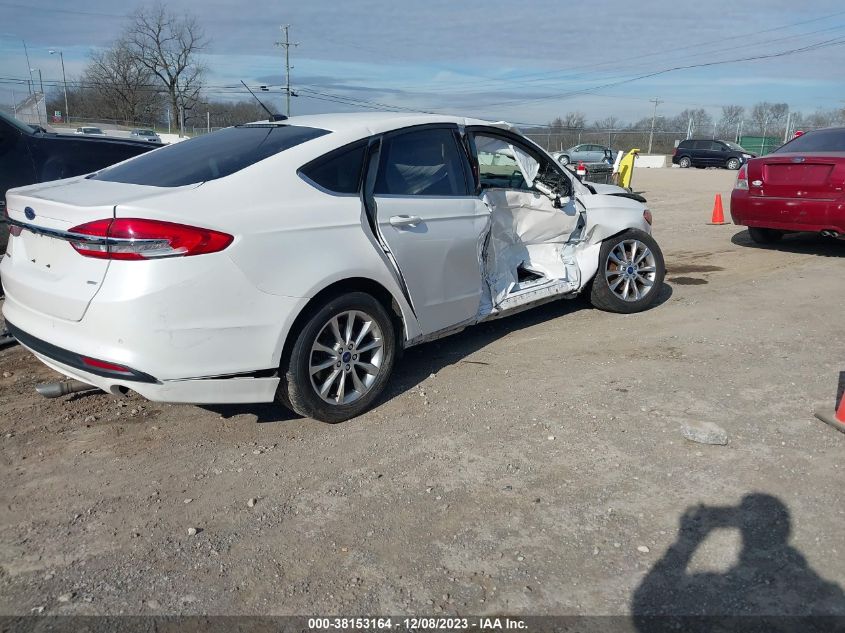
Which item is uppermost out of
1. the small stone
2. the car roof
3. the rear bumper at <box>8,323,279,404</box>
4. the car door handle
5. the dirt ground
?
the car roof

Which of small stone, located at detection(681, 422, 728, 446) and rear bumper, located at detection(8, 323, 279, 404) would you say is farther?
small stone, located at detection(681, 422, 728, 446)

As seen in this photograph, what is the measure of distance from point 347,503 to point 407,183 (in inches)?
82.2

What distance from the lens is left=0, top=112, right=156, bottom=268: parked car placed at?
6191 mm

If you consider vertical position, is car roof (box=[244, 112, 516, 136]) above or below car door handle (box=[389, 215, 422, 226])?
above

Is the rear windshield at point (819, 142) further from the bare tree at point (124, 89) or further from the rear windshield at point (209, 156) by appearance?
the bare tree at point (124, 89)

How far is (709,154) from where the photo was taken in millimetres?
39938

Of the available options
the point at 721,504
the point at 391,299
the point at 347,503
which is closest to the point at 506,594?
the point at 347,503

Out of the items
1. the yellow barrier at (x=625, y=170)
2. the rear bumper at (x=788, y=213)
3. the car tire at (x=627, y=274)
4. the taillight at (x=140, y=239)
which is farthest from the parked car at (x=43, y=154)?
the yellow barrier at (x=625, y=170)

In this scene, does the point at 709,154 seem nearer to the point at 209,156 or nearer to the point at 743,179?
the point at 743,179

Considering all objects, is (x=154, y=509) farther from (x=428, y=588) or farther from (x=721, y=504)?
(x=721, y=504)

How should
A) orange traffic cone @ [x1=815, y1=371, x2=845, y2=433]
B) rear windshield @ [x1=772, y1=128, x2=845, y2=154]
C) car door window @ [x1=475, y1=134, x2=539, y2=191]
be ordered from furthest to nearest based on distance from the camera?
rear windshield @ [x1=772, y1=128, x2=845, y2=154], car door window @ [x1=475, y1=134, x2=539, y2=191], orange traffic cone @ [x1=815, y1=371, x2=845, y2=433]

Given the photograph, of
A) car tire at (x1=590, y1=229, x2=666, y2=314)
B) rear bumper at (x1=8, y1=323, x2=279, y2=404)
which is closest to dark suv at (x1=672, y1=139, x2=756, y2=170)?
car tire at (x1=590, y1=229, x2=666, y2=314)

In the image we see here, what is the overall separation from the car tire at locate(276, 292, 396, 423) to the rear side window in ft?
2.06

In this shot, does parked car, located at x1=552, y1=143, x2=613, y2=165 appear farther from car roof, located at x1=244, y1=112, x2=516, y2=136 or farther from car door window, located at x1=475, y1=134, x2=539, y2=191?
car roof, located at x1=244, y1=112, x2=516, y2=136
